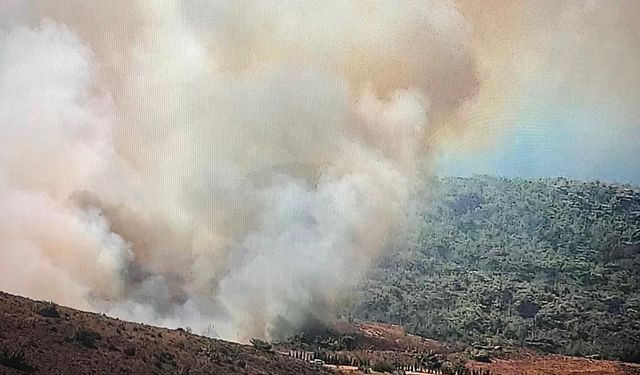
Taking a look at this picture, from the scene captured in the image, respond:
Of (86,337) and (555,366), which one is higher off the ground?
(555,366)

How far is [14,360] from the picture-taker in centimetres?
1357

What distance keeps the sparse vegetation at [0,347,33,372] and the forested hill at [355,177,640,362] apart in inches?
1239

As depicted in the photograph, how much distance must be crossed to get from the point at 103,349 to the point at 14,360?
3.40 metres

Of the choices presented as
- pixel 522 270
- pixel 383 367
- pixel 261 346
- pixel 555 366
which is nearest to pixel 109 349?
pixel 261 346

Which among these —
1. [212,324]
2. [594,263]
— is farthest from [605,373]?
[594,263]

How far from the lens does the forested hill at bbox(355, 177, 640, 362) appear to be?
4466cm

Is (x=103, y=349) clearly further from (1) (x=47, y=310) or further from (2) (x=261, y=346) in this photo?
(2) (x=261, y=346)

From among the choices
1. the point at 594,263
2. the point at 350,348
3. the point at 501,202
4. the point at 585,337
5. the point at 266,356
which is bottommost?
the point at 266,356

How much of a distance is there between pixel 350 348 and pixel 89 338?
748 inches

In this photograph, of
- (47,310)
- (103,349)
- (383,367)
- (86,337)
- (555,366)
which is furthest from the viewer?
(555,366)

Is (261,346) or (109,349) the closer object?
(109,349)

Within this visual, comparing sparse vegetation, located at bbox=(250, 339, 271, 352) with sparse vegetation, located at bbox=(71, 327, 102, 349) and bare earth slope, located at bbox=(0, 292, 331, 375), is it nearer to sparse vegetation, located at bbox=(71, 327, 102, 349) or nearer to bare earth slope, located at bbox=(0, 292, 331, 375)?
bare earth slope, located at bbox=(0, 292, 331, 375)

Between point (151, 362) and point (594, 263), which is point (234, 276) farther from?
point (594, 263)

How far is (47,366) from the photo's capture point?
14312 mm
